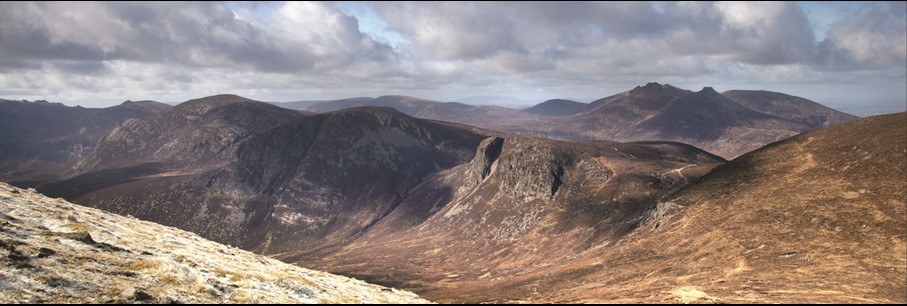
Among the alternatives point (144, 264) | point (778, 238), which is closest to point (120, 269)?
point (144, 264)

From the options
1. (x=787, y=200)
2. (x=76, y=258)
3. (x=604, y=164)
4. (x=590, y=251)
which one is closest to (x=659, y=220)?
(x=590, y=251)

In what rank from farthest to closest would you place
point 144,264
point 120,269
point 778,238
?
point 778,238, point 144,264, point 120,269

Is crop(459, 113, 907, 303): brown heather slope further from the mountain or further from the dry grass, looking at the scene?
the dry grass

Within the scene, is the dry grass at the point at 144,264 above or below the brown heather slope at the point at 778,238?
above

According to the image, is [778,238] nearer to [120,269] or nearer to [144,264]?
[144,264]

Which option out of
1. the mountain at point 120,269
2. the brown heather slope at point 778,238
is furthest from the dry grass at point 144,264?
the brown heather slope at point 778,238

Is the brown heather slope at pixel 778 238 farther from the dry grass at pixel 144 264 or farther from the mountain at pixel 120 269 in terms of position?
the dry grass at pixel 144 264
